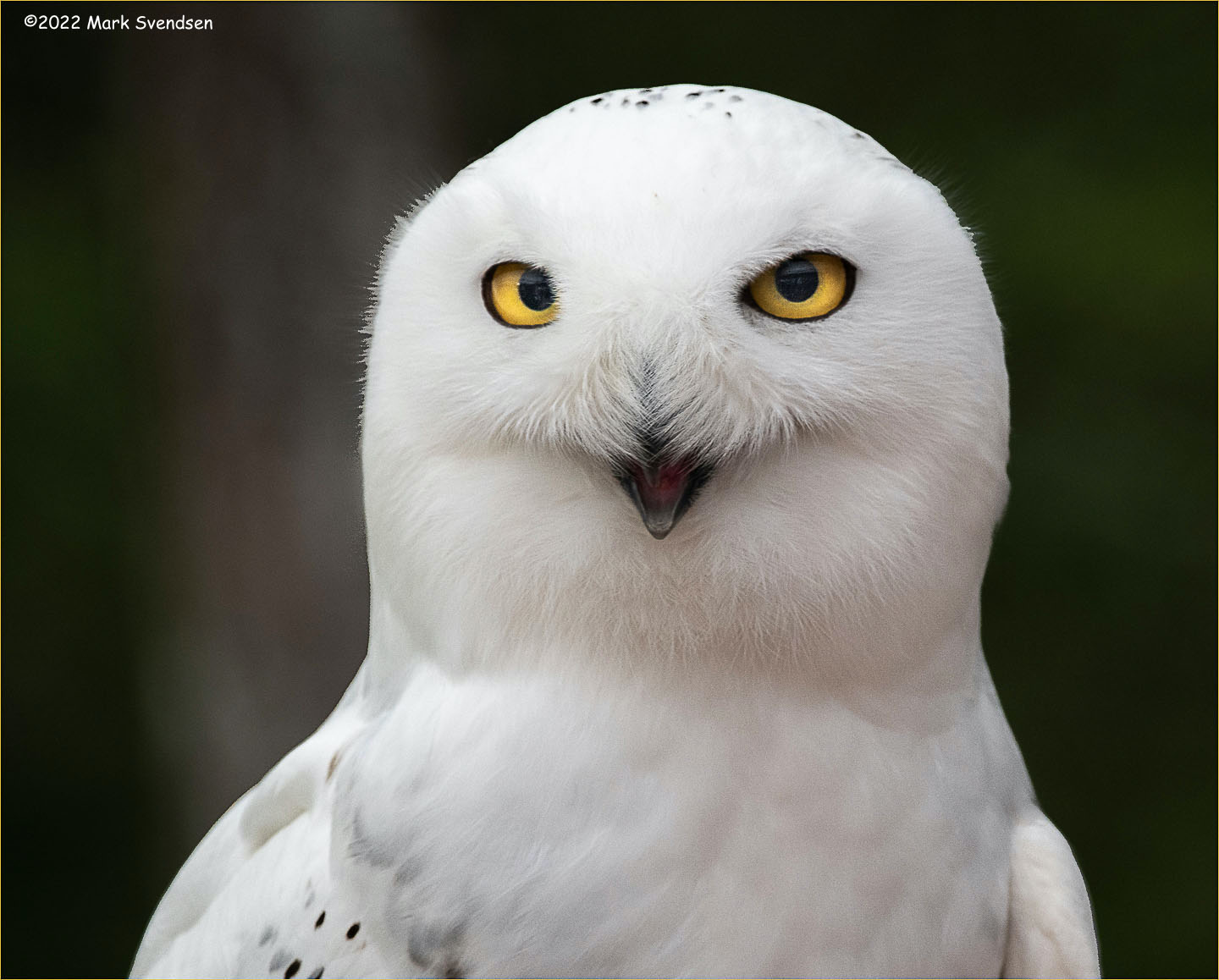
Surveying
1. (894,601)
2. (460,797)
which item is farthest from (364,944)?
(894,601)

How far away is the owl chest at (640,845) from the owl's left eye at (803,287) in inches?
15.0

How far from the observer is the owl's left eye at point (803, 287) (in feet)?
3.66

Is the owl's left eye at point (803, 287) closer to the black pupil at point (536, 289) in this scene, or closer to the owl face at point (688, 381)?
the owl face at point (688, 381)

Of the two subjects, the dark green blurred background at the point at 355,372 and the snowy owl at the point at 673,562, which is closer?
the snowy owl at the point at 673,562

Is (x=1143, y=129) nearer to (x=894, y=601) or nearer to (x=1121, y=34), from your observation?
(x=1121, y=34)

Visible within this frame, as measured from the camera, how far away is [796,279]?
1119mm

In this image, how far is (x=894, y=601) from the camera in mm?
1205

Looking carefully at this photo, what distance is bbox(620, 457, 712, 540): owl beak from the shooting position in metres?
1.13

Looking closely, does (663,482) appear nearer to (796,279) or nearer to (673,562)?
(673,562)

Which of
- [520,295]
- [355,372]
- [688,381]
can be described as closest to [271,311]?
[355,372]

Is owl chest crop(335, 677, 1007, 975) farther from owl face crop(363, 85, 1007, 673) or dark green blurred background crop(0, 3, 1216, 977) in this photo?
dark green blurred background crop(0, 3, 1216, 977)

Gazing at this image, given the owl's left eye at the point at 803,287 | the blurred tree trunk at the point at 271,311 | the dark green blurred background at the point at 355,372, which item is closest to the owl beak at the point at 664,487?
the owl's left eye at the point at 803,287

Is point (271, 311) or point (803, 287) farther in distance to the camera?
point (271, 311)

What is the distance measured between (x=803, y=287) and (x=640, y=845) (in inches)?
20.3
